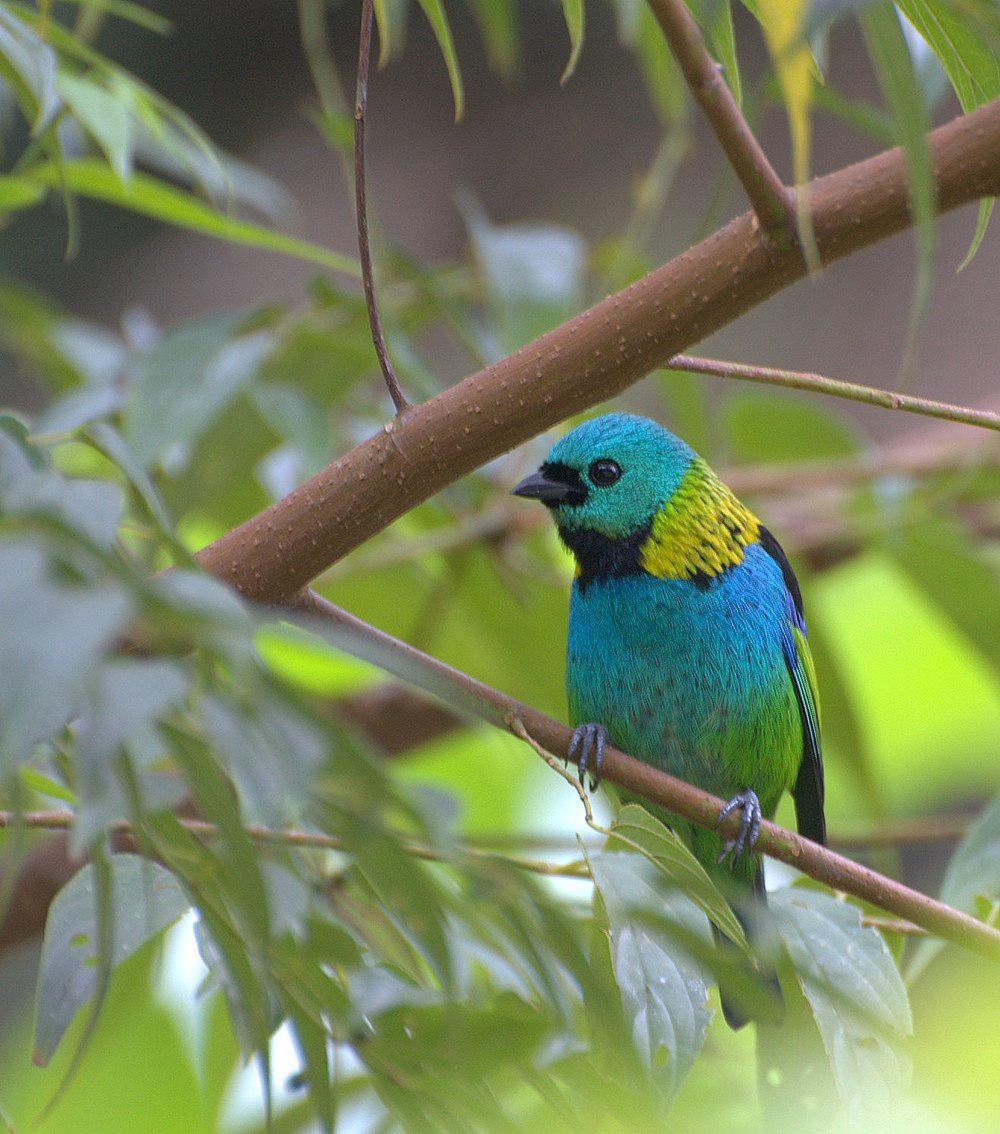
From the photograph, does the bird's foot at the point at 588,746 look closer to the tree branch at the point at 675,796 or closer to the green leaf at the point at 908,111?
the tree branch at the point at 675,796

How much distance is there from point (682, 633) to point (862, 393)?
121 centimetres

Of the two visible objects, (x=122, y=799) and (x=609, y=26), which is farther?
(x=609, y=26)

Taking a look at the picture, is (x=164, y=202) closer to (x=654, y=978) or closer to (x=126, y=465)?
(x=126, y=465)

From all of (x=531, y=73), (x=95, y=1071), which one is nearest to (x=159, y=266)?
(x=531, y=73)

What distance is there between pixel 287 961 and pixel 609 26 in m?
6.92

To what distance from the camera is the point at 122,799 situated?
986 mm

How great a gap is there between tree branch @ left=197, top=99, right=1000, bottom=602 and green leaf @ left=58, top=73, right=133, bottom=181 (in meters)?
0.66

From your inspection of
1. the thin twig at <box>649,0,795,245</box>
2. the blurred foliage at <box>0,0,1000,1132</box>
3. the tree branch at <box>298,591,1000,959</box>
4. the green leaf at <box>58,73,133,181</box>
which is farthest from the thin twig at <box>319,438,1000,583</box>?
the thin twig at <box>649,0,795,245</box>

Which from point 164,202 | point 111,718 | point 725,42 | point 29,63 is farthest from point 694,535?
point 111,718

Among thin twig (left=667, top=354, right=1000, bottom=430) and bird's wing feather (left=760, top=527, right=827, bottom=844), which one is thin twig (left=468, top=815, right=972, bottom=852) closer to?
bird's wing feather (left=760, top=527, right=827, bottom=844)

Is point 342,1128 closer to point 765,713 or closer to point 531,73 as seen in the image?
point 765,713

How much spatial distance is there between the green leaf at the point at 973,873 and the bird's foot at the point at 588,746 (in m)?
0.54

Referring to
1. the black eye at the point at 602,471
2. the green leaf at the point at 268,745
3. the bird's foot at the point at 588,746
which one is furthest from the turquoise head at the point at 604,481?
the green leaf at the point at 268,745

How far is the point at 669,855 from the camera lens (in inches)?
60.1
